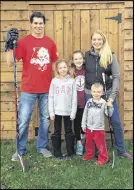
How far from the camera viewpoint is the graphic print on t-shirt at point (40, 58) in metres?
6.07

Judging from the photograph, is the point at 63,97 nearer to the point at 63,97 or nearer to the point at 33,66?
the point at 63,97

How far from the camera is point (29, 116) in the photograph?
20.3 ft

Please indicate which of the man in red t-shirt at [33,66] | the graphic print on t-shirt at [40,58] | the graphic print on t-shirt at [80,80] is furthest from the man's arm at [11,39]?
the graphic print on t-shirt at [80,80]

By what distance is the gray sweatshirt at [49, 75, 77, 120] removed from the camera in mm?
6074

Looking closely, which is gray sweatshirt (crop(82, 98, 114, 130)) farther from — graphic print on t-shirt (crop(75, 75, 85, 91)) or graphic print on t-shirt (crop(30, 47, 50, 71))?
graphic print on t-shirt (crop(30, 47, 50, 71))

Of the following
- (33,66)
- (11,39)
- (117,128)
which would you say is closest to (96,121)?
(117,128)

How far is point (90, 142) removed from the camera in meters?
6.07

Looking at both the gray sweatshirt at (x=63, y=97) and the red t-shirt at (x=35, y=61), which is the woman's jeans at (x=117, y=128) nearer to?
the gray sweatshirt at (x=63, y=97)

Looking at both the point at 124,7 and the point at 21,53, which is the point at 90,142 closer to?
the point at 21,53

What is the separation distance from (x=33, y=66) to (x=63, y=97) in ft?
2.16

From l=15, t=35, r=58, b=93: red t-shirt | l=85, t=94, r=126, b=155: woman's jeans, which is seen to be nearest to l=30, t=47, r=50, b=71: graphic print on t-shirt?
l=15, t=35, r=58, b=93: red t-shirt

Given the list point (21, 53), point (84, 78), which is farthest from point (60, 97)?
point (21, 53)

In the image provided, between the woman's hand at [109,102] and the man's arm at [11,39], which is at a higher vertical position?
the man's arm at [11,39]

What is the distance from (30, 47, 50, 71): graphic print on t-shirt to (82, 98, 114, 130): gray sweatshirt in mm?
901
